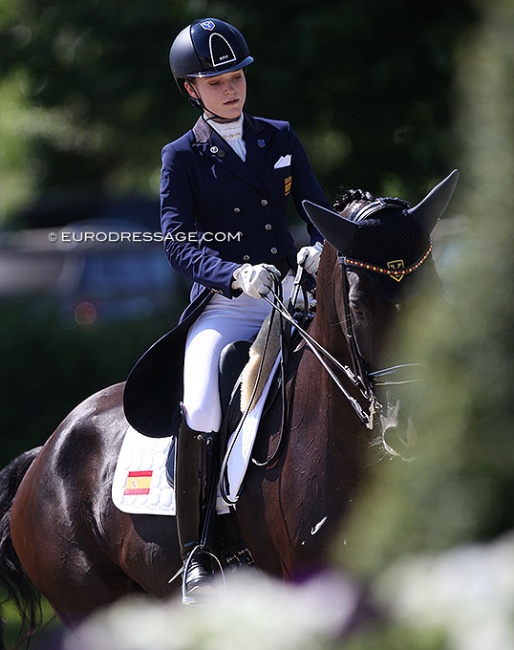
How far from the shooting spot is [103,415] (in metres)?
5.48

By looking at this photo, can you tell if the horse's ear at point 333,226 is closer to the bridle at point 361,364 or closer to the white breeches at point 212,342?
the bridle at point 361,364

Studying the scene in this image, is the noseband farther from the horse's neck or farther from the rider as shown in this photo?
the rider

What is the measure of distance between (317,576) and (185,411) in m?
0.86

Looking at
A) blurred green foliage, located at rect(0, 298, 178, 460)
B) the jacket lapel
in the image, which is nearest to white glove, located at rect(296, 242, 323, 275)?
the jacket lapel

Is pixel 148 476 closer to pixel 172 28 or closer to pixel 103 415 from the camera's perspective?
pixel 103 415

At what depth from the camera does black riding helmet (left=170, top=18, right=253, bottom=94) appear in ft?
16.0

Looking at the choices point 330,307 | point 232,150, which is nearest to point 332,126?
point 232,150

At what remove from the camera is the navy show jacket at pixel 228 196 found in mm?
4867

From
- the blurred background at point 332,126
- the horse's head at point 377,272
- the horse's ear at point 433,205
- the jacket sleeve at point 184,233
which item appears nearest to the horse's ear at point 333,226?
the horse's head at point 377,272

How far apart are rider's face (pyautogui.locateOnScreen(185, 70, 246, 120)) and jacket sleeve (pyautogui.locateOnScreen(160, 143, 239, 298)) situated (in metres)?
0.22

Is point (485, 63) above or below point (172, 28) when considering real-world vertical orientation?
above

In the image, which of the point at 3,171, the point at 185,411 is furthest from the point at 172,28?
the point at 3,171

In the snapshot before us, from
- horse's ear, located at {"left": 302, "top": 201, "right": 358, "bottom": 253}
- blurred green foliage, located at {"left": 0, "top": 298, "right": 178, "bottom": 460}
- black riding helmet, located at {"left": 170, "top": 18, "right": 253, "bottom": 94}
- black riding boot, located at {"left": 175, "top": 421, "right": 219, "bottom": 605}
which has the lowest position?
blurred green foliage, located at {"left": 0, "top": 298, "right": 178, "bottom": 460}

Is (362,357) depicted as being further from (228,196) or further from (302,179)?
(302,179)
